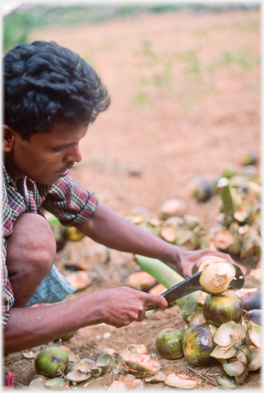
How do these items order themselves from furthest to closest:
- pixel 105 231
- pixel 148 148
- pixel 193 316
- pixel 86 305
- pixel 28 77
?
1. pixel 148 148
2. pixel 105 231
3. pixel 193 316
4. pixel 86 305
5. pixel 28 77

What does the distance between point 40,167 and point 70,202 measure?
0.46 m

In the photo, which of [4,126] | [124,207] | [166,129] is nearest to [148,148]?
[166,129]

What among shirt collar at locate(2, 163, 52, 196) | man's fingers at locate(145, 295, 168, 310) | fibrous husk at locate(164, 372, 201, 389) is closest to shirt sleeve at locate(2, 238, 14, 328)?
shirt collar at locate(2, 163, 52, 196)

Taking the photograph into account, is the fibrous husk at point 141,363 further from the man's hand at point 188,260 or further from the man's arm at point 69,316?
the man's hand at point 188,260

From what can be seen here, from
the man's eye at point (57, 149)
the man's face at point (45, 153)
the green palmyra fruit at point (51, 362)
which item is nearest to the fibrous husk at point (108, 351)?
the green palmyra fruit at point (51, 362)

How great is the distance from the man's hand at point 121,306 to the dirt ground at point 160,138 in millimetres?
392

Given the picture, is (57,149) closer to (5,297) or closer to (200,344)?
(5,297)

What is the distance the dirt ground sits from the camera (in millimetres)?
2061

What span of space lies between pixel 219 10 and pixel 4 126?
526 inches

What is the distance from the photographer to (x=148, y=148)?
4691 mm

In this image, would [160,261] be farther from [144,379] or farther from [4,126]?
[4,126]

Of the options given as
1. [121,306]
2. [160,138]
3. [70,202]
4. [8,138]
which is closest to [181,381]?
[121,306]

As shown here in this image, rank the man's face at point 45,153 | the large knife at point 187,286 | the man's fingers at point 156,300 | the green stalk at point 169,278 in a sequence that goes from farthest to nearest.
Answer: the green stalk at point 169,278 < the large knife at point 187,286 < the man's fingers at point 156,300 < the man's face at point 45,153

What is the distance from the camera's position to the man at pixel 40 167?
1.29 meters
